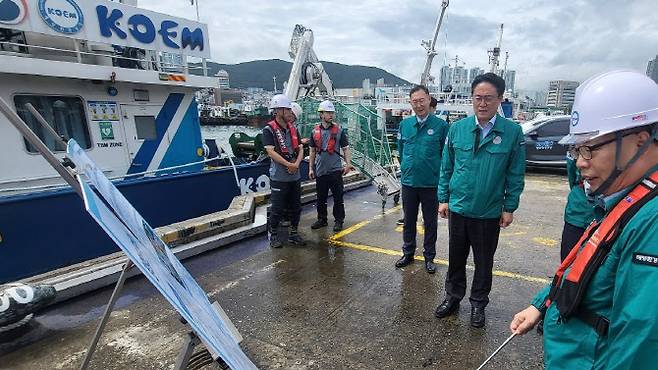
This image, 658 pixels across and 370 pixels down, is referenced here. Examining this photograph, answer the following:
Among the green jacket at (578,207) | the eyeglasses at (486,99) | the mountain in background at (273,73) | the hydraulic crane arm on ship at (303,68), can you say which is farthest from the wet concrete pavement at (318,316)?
the mountain in background at (273,73)

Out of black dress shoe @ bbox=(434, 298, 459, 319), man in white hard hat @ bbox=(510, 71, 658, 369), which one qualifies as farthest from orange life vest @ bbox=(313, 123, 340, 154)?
man in white hard hat @ bbox=(510, 71, 658, 369)

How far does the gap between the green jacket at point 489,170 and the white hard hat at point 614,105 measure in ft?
5.50

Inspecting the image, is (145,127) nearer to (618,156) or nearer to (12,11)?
(12,11)

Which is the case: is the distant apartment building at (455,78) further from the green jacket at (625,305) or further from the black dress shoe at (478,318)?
the green jacket at (625,305)

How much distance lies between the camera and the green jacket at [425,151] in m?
4.04

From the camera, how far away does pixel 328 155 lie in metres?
5.60

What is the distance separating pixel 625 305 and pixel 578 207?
81.9 inches

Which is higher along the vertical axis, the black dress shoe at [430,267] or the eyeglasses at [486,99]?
the eyeglasses at [486,99]

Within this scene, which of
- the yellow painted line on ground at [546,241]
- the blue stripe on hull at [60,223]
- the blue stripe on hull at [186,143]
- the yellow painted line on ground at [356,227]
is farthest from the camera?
the blue stripe on hull at [186,143]

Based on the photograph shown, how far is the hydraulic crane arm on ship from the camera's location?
9156mm

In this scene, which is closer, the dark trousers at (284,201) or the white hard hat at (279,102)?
the white hard hat at (279,102)

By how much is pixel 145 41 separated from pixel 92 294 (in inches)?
151

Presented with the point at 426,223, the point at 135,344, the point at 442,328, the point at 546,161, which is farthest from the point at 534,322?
the point at 546,161

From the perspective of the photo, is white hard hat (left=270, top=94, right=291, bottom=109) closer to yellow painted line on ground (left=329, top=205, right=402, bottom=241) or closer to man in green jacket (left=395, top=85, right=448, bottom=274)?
man in green jacket (left=395, top=85, right=448, bottom=274)
